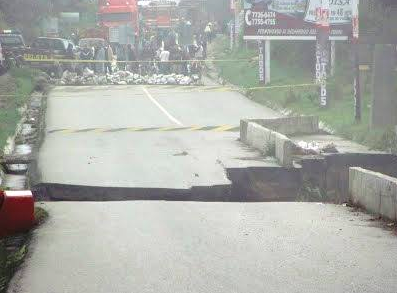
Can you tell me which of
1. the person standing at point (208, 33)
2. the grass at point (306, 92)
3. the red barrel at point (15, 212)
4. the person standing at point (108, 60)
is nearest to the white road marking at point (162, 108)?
the grass at point (306, 92)

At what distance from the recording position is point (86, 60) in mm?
44719

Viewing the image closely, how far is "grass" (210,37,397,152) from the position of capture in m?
22.3

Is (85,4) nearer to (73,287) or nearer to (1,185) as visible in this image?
(1,185)

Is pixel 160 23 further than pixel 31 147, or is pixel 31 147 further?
pixel 160 23

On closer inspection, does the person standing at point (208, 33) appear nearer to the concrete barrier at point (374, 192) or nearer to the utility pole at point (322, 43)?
the utility pole at point (322, 43)

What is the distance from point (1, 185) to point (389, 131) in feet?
27.4

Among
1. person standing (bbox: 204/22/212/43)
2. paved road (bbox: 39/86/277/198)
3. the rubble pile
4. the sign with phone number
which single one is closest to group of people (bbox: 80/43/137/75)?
the rubble pile

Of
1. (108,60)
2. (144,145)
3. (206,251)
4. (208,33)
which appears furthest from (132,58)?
(206,251)

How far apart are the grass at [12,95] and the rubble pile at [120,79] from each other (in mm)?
1597

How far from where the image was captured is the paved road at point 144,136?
16547mm

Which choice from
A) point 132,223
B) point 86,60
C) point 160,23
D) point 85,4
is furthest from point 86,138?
point 85,4

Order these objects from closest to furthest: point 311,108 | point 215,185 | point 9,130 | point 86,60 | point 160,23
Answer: point 215,185, point 9,130, point 311,108, point 86,60, point 160,23

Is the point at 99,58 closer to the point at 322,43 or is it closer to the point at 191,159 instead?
→ the point at 322,43

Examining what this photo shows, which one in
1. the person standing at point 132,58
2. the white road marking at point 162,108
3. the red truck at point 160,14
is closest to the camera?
the white road marking at point 162,108
